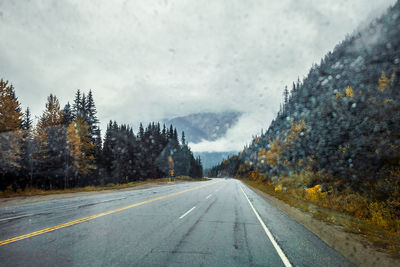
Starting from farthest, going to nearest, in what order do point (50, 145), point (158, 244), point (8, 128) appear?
point (50, 145), point (8, 128), point (158, 244)

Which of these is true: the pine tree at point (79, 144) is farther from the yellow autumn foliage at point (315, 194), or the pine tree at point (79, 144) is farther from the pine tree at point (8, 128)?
the yellow autumn foliage at point (315, 194)

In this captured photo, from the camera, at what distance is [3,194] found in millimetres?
18688

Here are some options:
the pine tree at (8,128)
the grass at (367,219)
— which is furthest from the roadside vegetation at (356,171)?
the pine tree at (8,128)

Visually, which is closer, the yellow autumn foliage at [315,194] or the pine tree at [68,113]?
the yellow autumn foliage at [315,194]

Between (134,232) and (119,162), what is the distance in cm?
4893

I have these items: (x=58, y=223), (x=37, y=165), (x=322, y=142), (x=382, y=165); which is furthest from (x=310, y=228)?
(x=37, y=165)

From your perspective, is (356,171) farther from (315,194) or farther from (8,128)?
(8,128)

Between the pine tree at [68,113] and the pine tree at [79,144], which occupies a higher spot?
the pine tree at [68,113]

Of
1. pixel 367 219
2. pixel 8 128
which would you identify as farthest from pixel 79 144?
pixel 367 219

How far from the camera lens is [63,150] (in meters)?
30.6

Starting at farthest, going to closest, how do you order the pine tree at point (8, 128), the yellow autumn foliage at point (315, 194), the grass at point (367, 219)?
the pine tree at point (8, 128) < the yellow autumn foliage at point (315, 194) < the grass at point (367, 219)

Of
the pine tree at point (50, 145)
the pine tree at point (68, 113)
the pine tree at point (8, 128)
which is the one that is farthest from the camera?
the pine tree at point (68, 113)

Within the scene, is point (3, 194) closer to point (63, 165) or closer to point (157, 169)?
point (63, 165)

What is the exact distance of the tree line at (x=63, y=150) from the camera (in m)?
21.8
